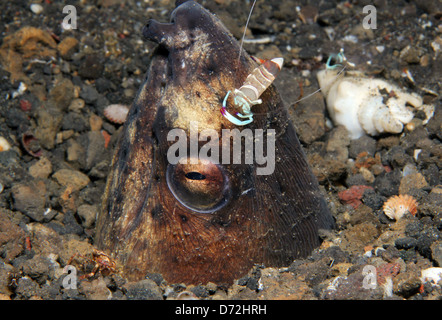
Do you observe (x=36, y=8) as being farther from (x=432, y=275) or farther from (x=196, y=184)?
(x=432, y=275)

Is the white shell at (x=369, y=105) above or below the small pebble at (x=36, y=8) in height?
below

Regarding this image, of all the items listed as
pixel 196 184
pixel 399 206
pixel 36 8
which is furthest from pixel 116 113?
pixel 399 206

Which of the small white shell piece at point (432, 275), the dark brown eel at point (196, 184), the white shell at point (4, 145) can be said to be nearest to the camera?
the dark brown eel at point (196, 184)

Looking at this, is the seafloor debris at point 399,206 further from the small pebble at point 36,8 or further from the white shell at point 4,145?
the small pebble at point 36,8

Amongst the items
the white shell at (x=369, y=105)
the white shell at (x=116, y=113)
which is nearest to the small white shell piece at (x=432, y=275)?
the white shell at (x=369, y=105)

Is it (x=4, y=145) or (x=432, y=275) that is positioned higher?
(x=4, y=145)

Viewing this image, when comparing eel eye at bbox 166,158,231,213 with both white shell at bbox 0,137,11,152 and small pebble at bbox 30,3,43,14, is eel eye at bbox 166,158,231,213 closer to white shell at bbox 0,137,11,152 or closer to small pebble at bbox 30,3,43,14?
white shell at bbox 0,137,11,152

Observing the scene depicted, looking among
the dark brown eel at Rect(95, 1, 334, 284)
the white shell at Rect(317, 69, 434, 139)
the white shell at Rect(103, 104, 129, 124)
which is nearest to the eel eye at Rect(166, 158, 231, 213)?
the dark brown eel at Rect(95, 1, 334, 284)
